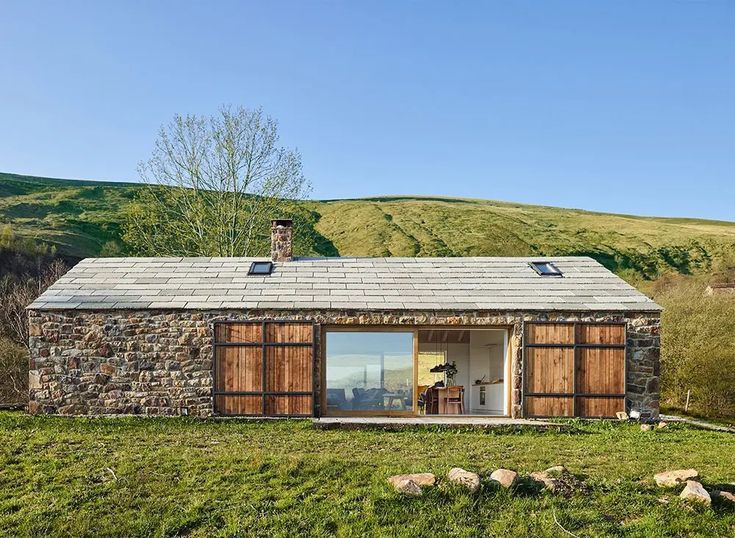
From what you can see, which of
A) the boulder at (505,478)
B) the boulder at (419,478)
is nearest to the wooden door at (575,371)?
the boulder at (505,478)

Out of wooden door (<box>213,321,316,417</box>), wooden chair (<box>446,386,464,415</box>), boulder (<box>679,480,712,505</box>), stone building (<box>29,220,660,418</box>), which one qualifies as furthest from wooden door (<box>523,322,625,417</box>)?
boulder (<box>679,480,712,505</box>)

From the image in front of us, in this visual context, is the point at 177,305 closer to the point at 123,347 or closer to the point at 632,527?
the point at 123,347

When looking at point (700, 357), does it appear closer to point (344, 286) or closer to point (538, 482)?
point (344, 286)

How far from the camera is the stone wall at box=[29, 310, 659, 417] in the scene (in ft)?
45.8

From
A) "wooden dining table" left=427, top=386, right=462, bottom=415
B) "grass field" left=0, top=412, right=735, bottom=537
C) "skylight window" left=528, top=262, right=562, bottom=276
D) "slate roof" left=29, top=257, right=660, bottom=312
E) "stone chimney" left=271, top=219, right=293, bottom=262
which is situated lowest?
"wooden dining table" left=427, top=386, right=462, bottom=415

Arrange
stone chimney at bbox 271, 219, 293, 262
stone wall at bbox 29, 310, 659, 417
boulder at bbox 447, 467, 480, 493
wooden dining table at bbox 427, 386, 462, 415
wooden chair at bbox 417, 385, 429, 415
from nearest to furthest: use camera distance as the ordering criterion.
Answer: boulder at bbox 447, 467, 480, 493 < stone wall at bbox 29, 310, 659, 417 < wooden chair at bbox 417, 385, 429, 415 < wooden dining table at bbox 427, 386, 462, 415 < stone chimney at bbox 271, 219, 293, 262

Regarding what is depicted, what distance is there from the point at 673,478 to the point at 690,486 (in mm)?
334

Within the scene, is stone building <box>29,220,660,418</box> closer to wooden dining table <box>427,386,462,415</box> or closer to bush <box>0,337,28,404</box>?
wooden dining table <box>427,386,462,415</box>

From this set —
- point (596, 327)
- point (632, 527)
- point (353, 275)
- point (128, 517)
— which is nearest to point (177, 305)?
point (353, 275)

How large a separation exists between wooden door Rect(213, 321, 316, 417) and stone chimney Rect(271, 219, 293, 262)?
330 cm

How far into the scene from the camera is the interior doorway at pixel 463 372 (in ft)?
50.8

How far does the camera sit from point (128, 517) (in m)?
7.26

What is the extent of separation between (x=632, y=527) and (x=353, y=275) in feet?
32.2

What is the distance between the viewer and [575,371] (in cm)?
1409
